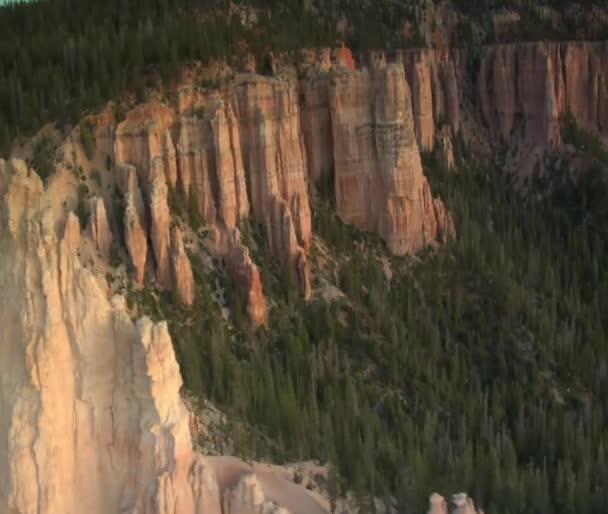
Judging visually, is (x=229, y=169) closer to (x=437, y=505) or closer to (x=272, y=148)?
(x=272, y=148)

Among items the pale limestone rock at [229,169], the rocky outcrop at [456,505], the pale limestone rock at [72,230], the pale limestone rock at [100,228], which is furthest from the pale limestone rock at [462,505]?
the pale limestone rock at [229,169]

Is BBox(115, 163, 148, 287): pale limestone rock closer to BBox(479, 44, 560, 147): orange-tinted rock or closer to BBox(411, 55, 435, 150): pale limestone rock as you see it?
BBox(411, 55, 435, 150): pale limestone rock

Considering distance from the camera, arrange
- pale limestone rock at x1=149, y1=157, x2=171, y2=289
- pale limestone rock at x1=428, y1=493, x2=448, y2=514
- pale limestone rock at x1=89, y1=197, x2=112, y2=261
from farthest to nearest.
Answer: pale limestone rock at x1=149, y1=157, x2=171, y2=289 < pale limestone rock at x1=89, y1=197, x2=112, y2=261 < pale limestone rock at x1=428, y1=493, x2=448, y2=514

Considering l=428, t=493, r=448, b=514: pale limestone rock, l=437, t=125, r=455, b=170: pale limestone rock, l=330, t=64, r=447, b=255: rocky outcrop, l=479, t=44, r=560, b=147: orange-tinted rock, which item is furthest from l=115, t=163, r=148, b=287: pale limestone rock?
l=479, t=44, r=560, b=147: orange-tinted rock

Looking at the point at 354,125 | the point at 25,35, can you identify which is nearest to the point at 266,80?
the point at 354,125

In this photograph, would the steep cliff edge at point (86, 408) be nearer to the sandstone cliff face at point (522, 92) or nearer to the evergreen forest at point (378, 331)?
the evergreen forest at point (378, 331)

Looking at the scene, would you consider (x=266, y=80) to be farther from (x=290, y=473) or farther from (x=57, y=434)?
(x=57, y=434)
